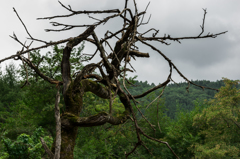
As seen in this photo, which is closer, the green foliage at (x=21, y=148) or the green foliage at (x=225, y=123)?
the green foliage at (x=21, y=148)

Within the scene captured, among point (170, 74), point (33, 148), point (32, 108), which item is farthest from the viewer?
point (32, 108)

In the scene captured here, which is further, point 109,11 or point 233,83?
point 233,83

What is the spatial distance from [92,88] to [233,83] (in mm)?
14815

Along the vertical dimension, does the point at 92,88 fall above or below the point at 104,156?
above

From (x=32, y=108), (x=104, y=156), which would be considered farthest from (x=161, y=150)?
(x=32, y=108)

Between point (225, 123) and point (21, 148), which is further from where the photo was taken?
point (225, 123)

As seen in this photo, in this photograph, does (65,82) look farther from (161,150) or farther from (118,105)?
(161,150)

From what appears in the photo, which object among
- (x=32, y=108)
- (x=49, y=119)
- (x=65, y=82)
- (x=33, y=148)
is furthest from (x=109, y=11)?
(x=32, y=108)

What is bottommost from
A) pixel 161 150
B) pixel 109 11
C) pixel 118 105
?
pixel 161 150

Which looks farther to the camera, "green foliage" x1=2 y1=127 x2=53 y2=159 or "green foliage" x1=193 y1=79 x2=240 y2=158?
"green foliage" x1=193 y1=79 x2=240 y2=158

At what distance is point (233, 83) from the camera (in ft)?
49.5

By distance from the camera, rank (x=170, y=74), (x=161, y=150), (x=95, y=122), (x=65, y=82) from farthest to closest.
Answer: (x=161, y=150) < (x=170, y=74) < (x=65, y=82) < (x=95, y=122)

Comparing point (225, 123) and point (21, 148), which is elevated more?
point (225, 123)

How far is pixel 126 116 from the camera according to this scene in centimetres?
303
